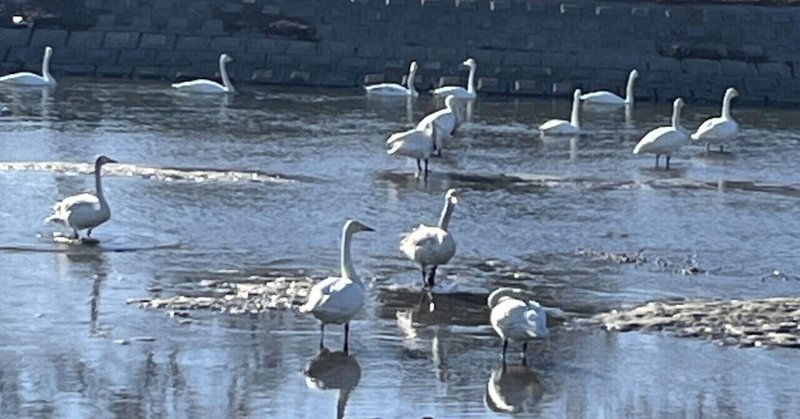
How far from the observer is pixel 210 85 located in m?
30.4

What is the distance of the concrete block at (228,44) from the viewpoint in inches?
1303

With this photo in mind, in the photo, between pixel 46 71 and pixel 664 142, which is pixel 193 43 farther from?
pixel 664 142

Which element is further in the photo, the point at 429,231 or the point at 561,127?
the point at 561,127

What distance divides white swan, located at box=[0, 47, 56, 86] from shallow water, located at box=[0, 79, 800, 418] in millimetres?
1267

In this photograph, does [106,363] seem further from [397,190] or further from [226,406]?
[397,190]

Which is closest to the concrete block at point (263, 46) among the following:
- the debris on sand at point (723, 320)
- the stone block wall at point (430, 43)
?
the stone block wall at point (430, 43)

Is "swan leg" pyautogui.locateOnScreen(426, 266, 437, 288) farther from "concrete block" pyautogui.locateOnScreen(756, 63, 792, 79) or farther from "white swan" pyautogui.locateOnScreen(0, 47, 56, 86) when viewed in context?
"concrete block" pyautogui.locateOnScreen(756, 63, 792, 79)

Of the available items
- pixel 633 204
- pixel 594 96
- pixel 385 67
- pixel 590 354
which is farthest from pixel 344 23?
pixel 590 354

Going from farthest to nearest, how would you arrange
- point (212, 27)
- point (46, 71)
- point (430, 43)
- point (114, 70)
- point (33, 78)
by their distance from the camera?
point (212, 27)
point (430, 43)
point (114, 70)
point (46, 71)
point (33, 78)

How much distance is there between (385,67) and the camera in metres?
32.8

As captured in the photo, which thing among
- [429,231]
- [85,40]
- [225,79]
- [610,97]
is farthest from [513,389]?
[85,40]

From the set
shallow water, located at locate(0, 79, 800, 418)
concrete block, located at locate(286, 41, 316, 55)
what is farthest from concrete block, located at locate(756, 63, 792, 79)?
concrete block, located at locate(286, 41, 316, 55)

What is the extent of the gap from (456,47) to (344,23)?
76.8 inches

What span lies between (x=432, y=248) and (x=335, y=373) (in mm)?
2740
